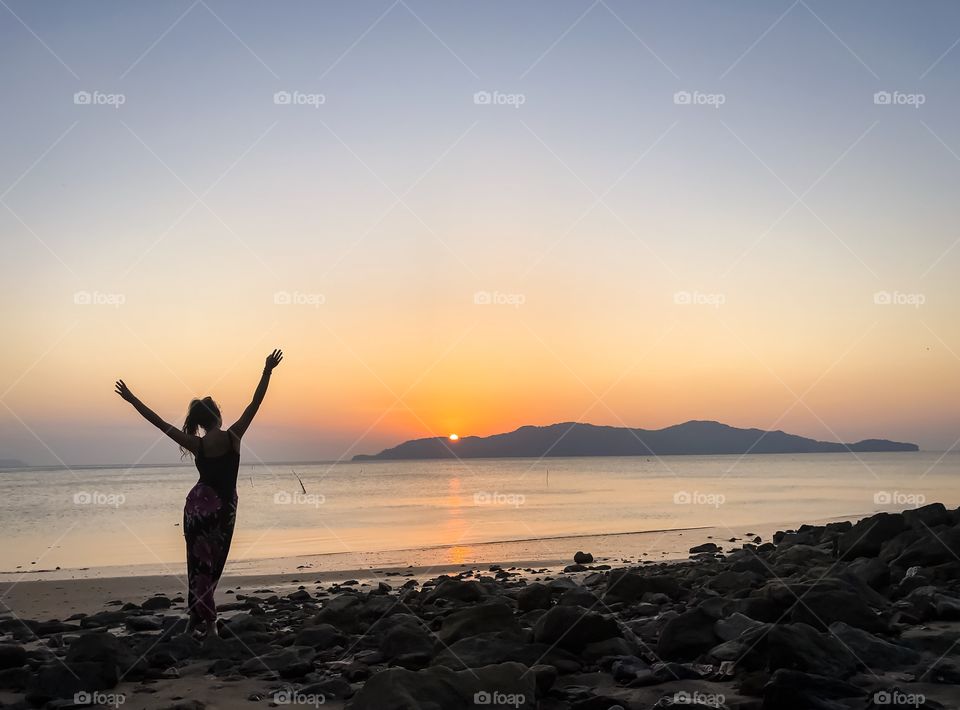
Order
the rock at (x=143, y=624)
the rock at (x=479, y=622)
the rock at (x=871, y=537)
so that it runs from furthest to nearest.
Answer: the rock at (x=871, y=537), the rock at (x=143, y=624), the rock at (x=479, y=622)

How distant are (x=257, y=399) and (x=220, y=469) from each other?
0.97 metres

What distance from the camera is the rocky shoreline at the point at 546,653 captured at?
621cm

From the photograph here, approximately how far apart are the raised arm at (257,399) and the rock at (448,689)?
3.60m

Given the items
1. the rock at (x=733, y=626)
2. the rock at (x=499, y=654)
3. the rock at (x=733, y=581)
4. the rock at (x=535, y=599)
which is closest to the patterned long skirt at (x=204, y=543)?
the rock at (x=499, y=654)

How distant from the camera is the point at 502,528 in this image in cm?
3022

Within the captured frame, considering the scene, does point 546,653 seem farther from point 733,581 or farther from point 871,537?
point 871,537

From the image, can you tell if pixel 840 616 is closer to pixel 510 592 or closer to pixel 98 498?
pixel 510 592

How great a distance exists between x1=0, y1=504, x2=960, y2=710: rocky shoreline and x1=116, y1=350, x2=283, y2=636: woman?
1.71 feet

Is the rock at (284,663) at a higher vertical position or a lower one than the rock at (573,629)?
lower

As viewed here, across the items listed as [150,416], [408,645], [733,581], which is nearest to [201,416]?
[150,416]

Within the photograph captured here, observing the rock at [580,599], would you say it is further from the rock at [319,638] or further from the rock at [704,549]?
the rock at [704,549]

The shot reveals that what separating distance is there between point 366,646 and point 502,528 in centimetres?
2159

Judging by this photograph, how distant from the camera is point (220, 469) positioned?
29.8ft

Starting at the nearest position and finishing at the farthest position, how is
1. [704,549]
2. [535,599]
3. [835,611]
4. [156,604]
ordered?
[835,611] → [535,599] → [156,604] → [704,549]
